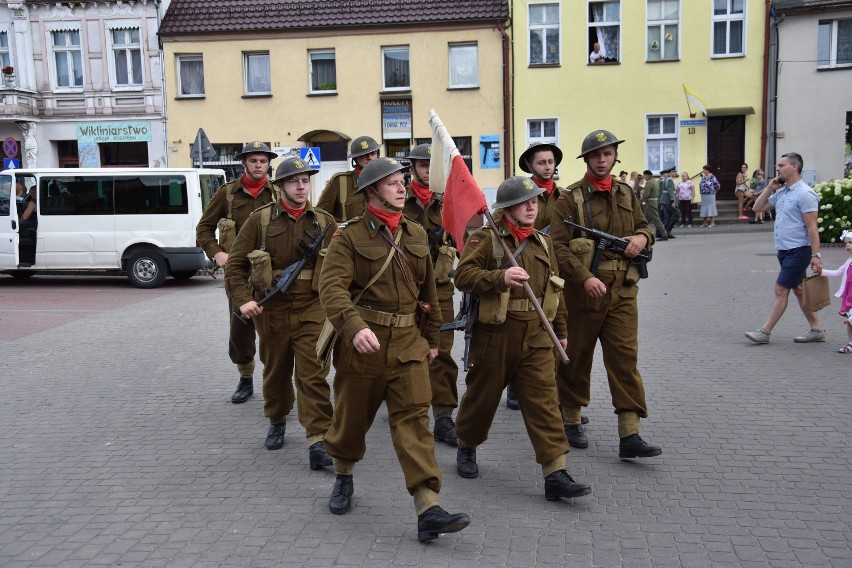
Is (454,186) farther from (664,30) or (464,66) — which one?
(664,30)

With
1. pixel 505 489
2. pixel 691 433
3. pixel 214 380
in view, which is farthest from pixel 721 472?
pixel 214 380

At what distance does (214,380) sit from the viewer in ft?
27.3

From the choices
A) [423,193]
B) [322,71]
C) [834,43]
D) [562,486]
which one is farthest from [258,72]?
[562,486]

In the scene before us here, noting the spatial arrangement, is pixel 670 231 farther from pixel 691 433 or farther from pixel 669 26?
pixel 691 433

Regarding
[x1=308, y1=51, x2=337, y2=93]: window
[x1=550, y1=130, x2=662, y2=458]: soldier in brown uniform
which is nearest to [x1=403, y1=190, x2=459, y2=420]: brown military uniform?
[x1=550, y1=130, x2=662, y2=458]: soldier in brown uniform

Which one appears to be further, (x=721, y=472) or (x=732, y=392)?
(x=732, y=392)

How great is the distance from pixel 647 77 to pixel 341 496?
26.5 metres

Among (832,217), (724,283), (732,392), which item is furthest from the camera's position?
(832,217)

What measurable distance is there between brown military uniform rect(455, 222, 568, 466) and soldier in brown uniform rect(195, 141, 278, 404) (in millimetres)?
2463

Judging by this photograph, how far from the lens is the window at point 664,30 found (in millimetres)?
28688

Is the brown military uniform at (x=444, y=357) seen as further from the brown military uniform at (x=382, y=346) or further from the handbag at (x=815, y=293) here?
the handbag at (x=815, y=293)

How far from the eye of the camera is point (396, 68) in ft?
97.2

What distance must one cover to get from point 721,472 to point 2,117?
98.4ft

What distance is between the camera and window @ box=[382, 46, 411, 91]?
29.5 meters
